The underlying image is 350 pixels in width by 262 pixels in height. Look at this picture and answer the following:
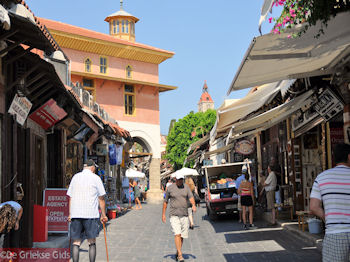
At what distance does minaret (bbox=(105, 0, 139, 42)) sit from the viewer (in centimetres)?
4528

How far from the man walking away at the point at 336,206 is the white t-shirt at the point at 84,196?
4259mm

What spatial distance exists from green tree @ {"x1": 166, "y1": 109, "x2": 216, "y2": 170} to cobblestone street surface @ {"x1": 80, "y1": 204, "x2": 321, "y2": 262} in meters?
46.1

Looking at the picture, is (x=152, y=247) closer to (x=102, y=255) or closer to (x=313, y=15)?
(x=102, y=255)

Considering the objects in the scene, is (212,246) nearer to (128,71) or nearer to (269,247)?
(269,247)

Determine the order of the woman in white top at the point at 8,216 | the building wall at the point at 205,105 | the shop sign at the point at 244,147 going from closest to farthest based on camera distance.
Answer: the woman in white top at the point at 8,216, the shop sign at the point at 244,147, the building wall at the point at 205,105

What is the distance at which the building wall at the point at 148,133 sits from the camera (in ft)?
133

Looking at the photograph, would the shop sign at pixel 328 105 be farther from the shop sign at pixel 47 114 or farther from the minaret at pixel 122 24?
the minaret at pixel 122 24

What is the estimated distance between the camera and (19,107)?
9672mm

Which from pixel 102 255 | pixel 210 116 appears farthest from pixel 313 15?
pixel 210 116

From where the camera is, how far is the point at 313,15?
564 centimetres

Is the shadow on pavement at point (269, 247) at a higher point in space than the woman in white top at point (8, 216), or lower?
lower

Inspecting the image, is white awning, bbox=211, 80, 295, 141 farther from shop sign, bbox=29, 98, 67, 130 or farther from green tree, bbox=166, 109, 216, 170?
green tree, bbox=166, 109, 216, 170

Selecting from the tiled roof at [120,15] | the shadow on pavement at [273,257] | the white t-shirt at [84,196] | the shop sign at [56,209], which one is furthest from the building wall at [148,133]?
the white t-shirt at [84,196]

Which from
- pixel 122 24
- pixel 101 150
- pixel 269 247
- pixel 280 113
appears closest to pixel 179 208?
pixel 269 247
